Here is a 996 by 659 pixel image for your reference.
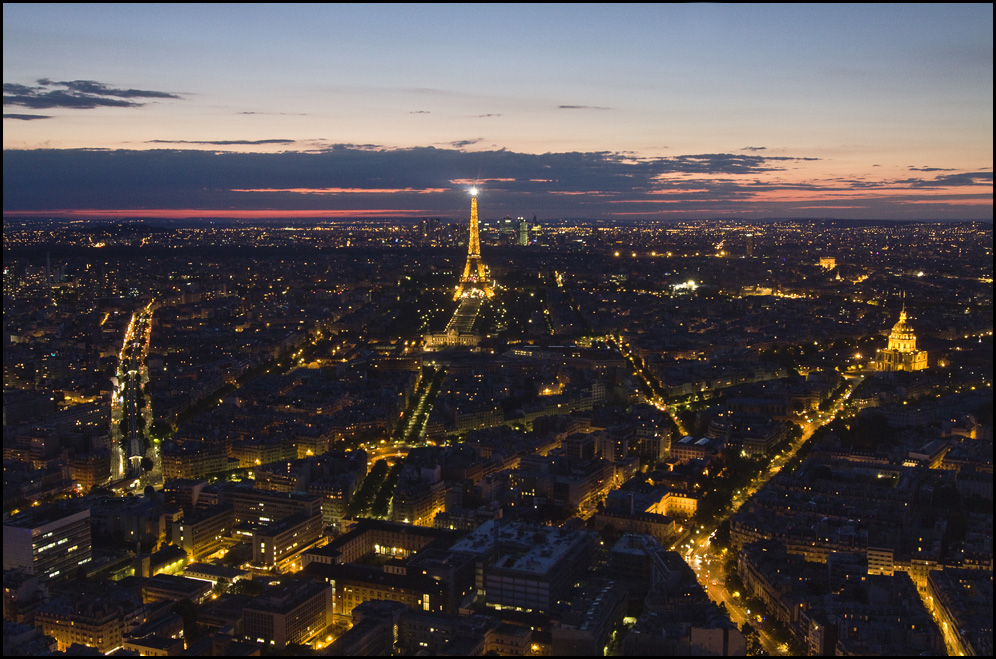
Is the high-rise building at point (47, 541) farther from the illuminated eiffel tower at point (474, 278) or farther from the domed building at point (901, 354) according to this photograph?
the illuminated eiffel tower at point (474, 278)

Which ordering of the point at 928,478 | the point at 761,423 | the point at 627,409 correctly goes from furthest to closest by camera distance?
1. the point at 627,409
2. the point at 761,423
3. the point at 928,478

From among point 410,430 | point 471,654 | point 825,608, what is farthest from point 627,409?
point 471,654

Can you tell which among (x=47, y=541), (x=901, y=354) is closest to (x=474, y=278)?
(x=901, y=354)

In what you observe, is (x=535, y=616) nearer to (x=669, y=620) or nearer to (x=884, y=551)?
(x=669, y=620)

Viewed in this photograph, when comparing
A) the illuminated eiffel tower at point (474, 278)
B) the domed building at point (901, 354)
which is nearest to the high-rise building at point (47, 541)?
the domed building at point (901, 354)

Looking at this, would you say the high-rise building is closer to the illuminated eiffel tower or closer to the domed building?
the domed building

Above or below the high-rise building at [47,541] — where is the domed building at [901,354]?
above
